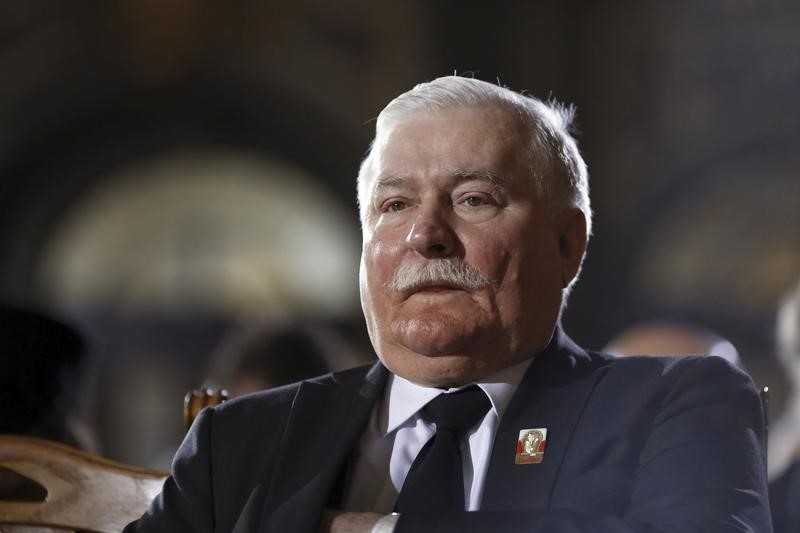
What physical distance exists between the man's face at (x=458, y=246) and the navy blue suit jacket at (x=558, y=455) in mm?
138

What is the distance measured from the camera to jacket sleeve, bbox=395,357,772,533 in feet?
6.69

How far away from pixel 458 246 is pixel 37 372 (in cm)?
146

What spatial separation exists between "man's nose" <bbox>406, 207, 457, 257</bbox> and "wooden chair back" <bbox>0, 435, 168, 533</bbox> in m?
0.75

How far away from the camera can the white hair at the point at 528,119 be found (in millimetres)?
2377

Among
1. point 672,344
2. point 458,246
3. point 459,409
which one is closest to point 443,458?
point 459,409

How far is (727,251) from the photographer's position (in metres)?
13.1

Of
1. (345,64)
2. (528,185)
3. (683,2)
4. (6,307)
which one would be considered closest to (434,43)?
(345,64)

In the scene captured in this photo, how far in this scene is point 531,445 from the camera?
88.8 inches

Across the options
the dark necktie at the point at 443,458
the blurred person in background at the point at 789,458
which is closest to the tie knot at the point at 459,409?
the dark necktie at the point at 443,458

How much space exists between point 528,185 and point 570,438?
0.48 meters

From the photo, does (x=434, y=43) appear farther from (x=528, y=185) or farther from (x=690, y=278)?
(x=528, y=185)

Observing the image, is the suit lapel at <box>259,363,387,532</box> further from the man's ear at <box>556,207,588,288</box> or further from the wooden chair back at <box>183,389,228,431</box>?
the man's ear at <box>556,207,588,288</box>

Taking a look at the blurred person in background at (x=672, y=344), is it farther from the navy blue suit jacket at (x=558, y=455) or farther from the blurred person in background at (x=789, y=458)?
the navy blue suit jacket at (x=558, y=455)

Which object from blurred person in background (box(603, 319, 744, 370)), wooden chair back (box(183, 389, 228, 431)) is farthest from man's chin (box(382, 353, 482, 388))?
blurred person in background (box(603, 319, 744, 370))
